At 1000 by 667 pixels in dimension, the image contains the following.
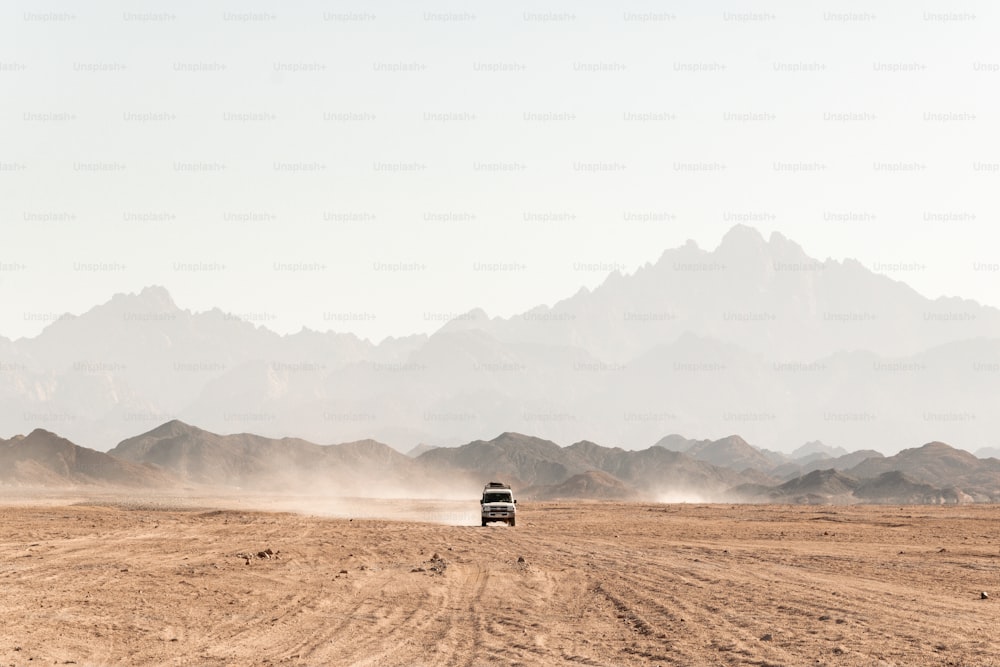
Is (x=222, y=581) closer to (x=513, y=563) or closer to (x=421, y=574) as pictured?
(x=421, y=574)

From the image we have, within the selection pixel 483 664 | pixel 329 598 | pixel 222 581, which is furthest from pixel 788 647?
pixel 222 581

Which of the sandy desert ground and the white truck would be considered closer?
the sandy desert ground

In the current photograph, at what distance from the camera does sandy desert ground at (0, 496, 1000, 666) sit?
59.0 feet

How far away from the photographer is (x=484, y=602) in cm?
2416

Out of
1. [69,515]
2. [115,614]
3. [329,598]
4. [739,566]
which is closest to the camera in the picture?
[115,614]

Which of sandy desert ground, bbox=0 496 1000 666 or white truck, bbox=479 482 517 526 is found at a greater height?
white truck, bbox=479 482 517 526

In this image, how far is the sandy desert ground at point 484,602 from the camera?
1798 centimetres

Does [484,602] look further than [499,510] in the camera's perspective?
No

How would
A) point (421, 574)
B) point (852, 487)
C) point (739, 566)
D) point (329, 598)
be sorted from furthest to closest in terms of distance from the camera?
point (852, 487)
point (739, 566)
point (421, 574)
point (329, 598)

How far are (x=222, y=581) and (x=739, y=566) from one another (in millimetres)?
16140

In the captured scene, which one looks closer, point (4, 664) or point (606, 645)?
point (4, 664)

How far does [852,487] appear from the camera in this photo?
160250 mm

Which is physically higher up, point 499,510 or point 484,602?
point 499,510

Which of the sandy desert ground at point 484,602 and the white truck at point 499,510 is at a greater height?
the white truck at point 499,510
